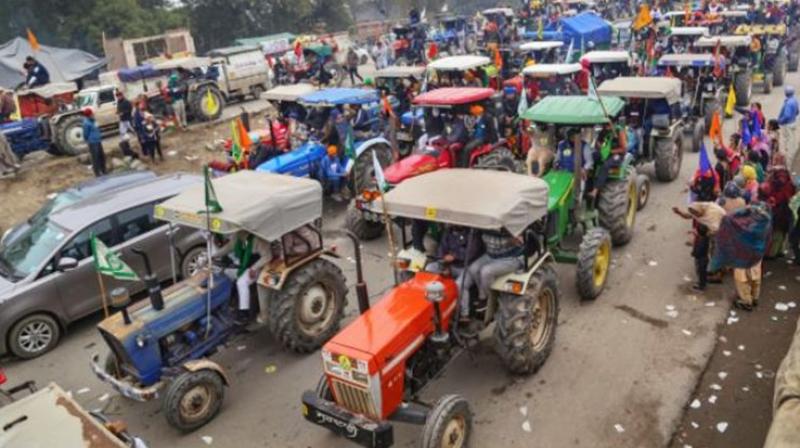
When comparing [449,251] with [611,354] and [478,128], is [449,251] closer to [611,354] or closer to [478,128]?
[611,354]

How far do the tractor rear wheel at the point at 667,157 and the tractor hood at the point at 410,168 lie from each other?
14.2 feet

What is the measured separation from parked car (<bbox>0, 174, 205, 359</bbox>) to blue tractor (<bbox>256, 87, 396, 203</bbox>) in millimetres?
2673

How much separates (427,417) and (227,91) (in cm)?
1834

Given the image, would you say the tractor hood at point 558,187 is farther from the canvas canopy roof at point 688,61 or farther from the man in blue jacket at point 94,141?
the man in blue jacket at point 94,141

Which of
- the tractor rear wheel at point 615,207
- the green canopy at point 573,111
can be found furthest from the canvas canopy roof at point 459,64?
the tractor rear wheel at point 615,207

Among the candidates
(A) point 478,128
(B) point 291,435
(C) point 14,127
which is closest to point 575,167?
(A) point 478,128

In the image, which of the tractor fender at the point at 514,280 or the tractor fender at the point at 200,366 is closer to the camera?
the tractor fender at the point at 514,280

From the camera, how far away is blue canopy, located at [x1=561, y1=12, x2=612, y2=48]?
24141 millimetres

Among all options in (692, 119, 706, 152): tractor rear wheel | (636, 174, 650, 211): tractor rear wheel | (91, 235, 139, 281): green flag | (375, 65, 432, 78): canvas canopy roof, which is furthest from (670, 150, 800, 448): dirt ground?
(375, 65, 432, 78): canvas canopy roof

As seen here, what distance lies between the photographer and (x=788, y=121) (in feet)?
39.2

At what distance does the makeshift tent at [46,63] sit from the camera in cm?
2359

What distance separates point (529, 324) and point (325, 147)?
692cm

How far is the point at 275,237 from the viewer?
22.0 feet

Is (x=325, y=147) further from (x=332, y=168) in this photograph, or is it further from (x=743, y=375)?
(x=743, y=375)
